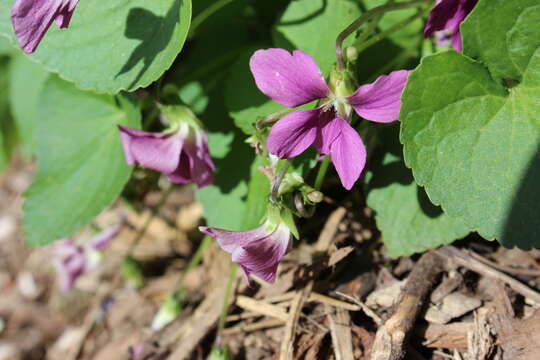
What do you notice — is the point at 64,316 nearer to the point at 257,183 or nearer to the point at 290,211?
the point at 257,183

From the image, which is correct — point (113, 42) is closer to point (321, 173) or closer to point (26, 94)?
point (321, 173)

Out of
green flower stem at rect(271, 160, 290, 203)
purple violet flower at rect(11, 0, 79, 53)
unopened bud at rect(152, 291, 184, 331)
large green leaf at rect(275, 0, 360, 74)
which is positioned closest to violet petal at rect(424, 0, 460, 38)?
large green leaf at rect(275, 0, 360, 74)

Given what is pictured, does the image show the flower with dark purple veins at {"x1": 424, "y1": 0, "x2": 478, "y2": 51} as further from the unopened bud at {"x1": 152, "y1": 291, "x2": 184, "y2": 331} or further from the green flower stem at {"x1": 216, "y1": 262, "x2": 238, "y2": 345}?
the unopened bud at {"x1": 152, "y1": 291, "x2": 184, "y2": 331}

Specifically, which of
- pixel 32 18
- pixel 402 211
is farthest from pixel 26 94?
pixel 402 211

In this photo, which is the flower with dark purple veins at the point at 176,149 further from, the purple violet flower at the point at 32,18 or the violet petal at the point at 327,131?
the violet petal at the point at 327,131

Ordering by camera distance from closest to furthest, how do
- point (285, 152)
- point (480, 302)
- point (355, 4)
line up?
point (285, 152) < point (480, 302) < point (355, 4)

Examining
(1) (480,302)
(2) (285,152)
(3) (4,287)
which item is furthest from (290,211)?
(3) (4,287)

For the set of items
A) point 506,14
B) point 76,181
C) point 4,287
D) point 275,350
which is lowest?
point 4,287
